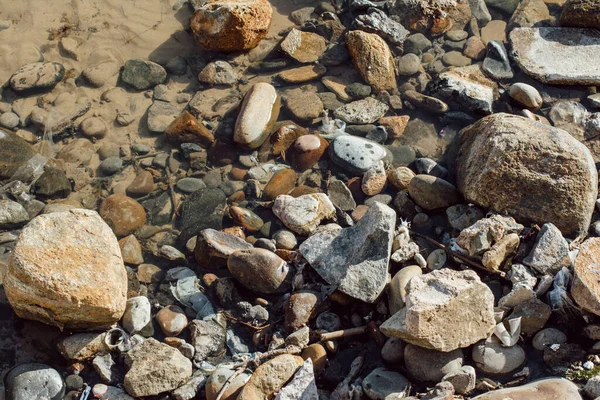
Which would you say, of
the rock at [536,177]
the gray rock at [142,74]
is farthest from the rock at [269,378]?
the gray rock at [142,74]

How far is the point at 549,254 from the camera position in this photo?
14.3ft

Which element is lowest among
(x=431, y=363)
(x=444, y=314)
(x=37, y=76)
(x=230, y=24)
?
(x=431, y=363)

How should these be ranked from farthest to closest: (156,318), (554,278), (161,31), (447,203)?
(161,31)
(447,203)
(156,318)
(554,278)

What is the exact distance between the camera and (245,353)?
14.2ft

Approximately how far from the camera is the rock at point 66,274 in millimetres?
4016

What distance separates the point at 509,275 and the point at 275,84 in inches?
127

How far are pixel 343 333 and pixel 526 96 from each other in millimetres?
3228

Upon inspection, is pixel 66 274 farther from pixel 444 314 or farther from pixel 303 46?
pixel 303 46

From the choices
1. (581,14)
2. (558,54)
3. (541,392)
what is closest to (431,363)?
(541,392)

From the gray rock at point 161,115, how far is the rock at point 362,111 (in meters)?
1.68

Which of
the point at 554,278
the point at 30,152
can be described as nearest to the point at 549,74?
the point at 554,278

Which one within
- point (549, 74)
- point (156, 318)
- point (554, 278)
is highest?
point (549, 74)

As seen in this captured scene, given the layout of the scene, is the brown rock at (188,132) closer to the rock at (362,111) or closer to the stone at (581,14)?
the rock at (362,111)

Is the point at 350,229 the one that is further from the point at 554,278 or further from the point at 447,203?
the point at 554,278
